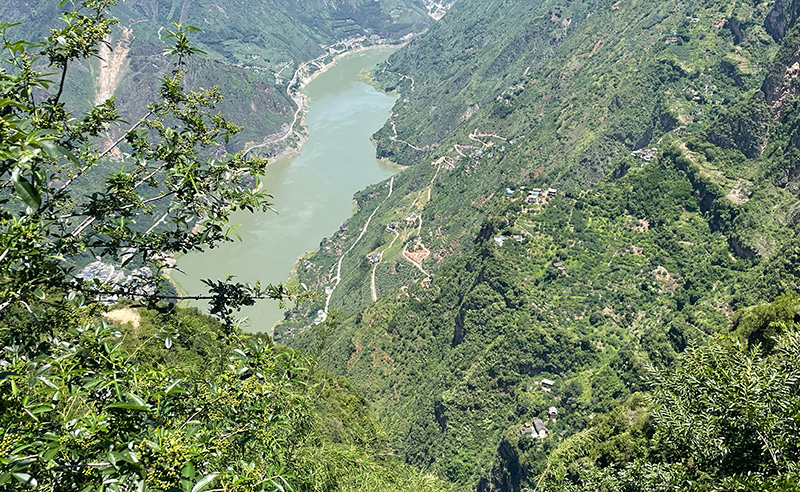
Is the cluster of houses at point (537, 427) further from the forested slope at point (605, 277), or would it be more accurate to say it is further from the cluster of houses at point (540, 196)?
the cluster of houses at point (540, 196)

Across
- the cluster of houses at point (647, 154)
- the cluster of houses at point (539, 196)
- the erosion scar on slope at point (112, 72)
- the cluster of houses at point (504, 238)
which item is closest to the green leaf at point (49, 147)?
the cluster of houses at point (504, 238)

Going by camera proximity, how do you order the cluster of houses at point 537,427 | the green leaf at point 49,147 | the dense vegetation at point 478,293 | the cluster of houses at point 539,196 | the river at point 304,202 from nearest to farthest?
the green leaf at point 49,147, the dense vegetation at point 478,293, the cluster of houses at point 537,427, the cluster of houses at point 539,196, the river at point 304,202

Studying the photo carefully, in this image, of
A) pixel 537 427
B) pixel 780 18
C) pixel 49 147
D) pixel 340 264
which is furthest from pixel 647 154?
pixel 49 147

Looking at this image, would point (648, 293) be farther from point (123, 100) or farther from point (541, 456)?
point (123, 100)

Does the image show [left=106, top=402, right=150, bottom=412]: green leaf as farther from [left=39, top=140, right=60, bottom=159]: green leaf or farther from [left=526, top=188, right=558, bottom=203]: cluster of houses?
[left=526, top=188, right=558, bottom=203]: cluster of houses

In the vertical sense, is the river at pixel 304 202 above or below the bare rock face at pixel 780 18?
below

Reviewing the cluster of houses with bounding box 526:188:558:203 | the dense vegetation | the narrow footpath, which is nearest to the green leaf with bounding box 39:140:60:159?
the dense vegetation

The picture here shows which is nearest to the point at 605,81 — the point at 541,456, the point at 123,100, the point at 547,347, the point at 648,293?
the point at 648,293
